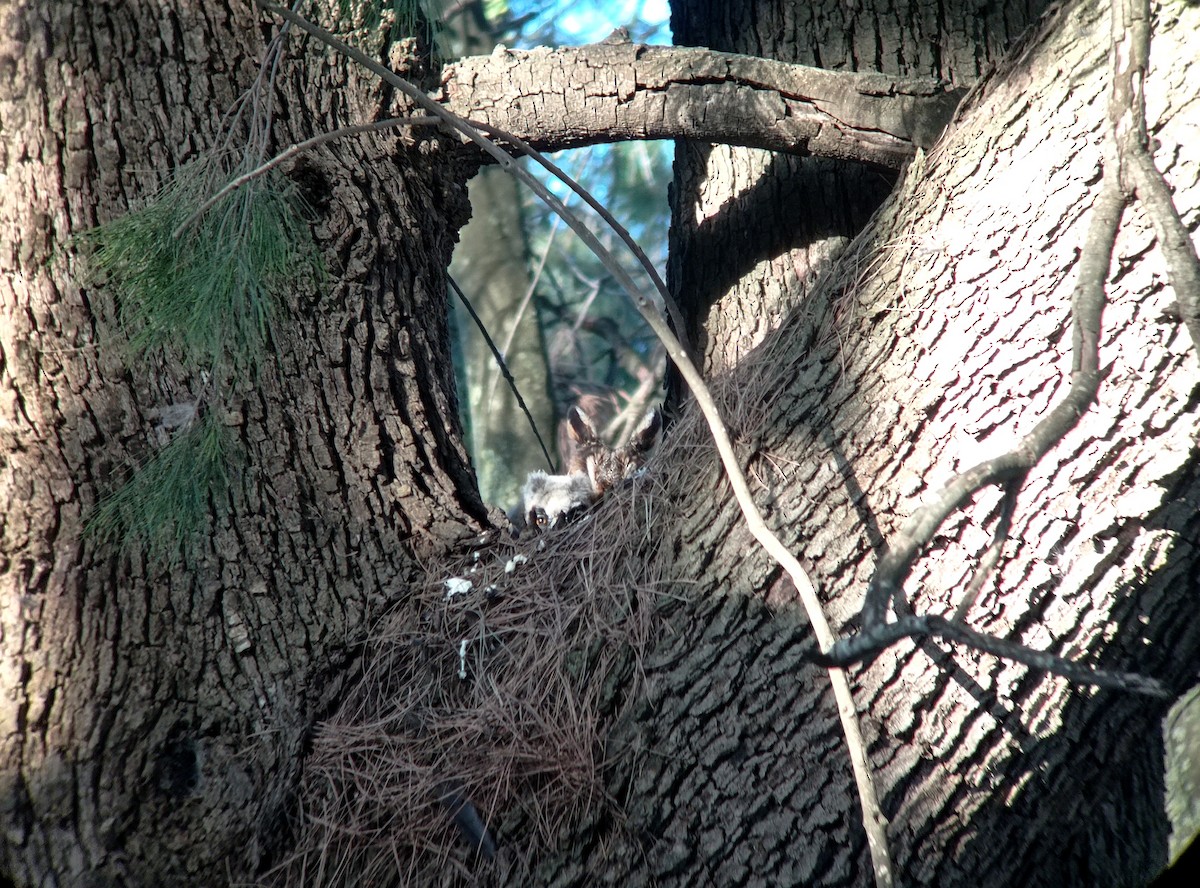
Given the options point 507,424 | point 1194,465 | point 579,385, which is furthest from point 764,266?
point 579,385

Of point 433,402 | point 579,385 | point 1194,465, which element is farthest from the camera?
point 579,385

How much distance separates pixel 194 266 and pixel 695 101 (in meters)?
1.11

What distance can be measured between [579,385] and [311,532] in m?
4.60

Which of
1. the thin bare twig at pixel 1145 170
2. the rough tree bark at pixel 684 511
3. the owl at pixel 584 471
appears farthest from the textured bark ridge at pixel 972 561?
the owl at pixel 584 471

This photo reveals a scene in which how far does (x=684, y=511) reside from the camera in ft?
5.44

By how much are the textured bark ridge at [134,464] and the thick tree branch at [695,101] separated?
1.29ft

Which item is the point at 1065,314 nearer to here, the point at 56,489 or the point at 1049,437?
the point at 1049,437

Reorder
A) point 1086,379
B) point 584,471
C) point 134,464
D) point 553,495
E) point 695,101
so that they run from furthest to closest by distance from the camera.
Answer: point 584,471, point 553,495, point 695,101, point 134,464, point 1086,379

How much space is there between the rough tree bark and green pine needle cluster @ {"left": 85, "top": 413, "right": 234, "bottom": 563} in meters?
0.05

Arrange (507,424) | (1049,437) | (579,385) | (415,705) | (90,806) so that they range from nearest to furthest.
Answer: (1049,437) → (90,806) → (415,705) → (507,424) → (579,385)

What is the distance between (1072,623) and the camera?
129 cm

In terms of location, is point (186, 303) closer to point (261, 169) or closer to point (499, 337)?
point (261, 169)

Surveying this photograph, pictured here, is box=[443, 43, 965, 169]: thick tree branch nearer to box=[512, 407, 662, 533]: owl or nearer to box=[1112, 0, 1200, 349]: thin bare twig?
box=[1112, 0, 1200, 349]: thin bare twig

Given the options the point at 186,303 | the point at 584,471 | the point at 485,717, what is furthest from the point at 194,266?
the point at 584,471
